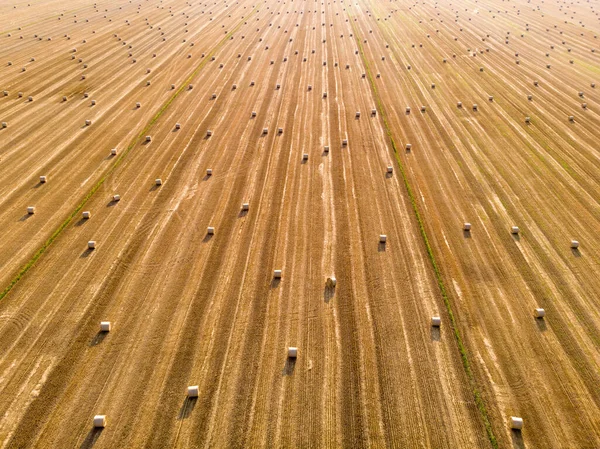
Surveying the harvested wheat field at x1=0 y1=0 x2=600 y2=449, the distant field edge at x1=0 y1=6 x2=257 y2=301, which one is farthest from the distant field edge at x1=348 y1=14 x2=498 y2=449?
the distant field edge at x1=0 y1=6 x2=257 y2=301

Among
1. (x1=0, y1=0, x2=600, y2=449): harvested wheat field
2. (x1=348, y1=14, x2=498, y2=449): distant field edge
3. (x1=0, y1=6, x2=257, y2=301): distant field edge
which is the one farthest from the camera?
(x1=0, y1=6, x2=257, y2=301): distant field edge

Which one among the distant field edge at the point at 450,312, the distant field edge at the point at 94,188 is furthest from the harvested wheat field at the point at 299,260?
the distant field edge at the point at 94,188

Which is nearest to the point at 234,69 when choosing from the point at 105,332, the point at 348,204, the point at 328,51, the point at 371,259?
the point at 328,51

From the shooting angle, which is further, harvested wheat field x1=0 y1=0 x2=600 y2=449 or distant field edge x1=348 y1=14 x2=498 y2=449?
harvested wheat field x1=0 y1=0 x2=600 y2=449

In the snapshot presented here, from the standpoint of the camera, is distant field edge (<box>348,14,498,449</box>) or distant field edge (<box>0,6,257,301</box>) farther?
distant field edge (<box>0,6,257,301</box>)

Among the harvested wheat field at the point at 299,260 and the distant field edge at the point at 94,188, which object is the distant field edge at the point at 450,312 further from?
the distant field edge at the point at 94,188

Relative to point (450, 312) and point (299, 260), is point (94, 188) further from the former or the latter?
point (450, 312)

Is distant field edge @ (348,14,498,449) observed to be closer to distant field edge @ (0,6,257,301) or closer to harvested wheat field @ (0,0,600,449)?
harvested wheat field @ (0,0,600,449)

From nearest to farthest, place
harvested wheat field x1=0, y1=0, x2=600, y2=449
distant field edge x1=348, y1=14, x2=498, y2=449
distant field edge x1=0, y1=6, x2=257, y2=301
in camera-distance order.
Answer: distant field edge x1=348, y1=14, x2=498, y2=449 → harvested wheat field x1=0, y1=0, x2=600, y2=449 → distant field edge x1=0, y1=6, x2=257, y2=301

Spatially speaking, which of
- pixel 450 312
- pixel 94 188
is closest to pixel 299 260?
pixel 450 312
